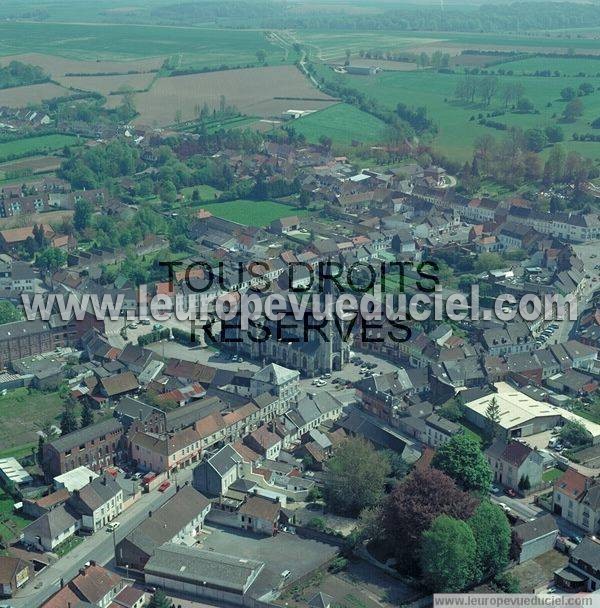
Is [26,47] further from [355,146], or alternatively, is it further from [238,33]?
[355,146]

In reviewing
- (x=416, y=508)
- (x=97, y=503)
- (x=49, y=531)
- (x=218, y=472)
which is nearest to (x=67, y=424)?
(x=97, y=503)

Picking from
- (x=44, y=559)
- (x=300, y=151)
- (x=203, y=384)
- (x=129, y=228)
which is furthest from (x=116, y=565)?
(x=300, y=151)

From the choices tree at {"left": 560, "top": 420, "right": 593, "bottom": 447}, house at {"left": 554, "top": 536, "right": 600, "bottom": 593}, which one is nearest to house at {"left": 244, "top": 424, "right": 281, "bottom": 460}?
tree at {"left": 560, "top": 420, "right": 593, "bottom": 447}

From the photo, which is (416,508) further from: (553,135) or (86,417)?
(553,135)

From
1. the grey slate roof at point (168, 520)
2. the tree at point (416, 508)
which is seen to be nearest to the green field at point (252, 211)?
the grey slate roof at point (168, 520)

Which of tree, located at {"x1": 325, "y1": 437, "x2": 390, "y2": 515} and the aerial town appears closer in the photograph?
the aerial town

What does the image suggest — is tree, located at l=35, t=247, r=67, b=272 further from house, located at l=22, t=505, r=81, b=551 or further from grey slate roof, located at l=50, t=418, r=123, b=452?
house, located at l=22, t=505, r=81, b=551

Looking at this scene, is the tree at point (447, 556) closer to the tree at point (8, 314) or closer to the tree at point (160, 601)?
the tree at point (160, 601)
